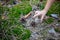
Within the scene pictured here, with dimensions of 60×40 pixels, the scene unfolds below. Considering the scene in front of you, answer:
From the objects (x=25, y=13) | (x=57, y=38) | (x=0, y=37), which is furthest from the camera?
(x=25, y=13)

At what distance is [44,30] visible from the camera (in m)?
2.68

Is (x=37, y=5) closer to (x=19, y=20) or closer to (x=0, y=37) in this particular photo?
(x=19, y=20)

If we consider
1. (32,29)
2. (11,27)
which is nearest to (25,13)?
(32,29)

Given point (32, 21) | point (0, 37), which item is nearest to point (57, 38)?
point (32, 21)

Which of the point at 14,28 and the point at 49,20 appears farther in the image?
the point at 49,20

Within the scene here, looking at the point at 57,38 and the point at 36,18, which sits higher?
the point at 36,18

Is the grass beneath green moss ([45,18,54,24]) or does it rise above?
above

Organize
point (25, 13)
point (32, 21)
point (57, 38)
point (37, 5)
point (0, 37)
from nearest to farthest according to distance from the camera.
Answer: point (0, 37) < point (57, 38) < point (32, 21) < point (25, 13) < point (37, 5)

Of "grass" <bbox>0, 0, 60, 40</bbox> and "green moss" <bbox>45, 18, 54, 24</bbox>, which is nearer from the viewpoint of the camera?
"grass" <bbox>0, 0, 60, 40</bbox>

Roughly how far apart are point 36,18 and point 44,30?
0.53ft

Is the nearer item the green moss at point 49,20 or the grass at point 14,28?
the grass at point 14,28

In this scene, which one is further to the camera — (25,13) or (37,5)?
(37,5)

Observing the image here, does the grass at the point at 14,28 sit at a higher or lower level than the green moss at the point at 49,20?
higher

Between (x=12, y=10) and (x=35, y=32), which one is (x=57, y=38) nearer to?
(x=35, y=32)
